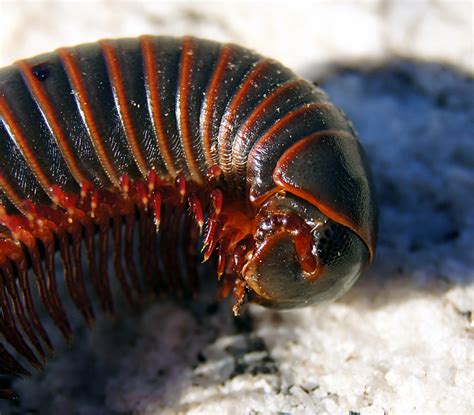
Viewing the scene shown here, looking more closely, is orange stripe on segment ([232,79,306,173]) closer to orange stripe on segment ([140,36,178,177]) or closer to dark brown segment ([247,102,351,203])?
dark brown segment ([247,102,351,203])

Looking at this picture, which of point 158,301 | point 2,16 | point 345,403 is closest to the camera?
point 345,403

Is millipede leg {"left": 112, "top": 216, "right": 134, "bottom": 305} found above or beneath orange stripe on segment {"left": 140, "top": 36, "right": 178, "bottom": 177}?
beneath

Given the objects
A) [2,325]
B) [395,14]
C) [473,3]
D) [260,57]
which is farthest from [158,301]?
[473,3]

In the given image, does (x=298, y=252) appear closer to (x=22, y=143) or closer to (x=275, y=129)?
(x=275, y=129)

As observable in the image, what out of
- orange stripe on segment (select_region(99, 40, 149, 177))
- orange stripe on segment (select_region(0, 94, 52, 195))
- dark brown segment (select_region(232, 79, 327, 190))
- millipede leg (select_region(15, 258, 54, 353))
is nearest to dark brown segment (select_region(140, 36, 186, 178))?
orange stripe on segment (select_region(99, 40, 149, 177))

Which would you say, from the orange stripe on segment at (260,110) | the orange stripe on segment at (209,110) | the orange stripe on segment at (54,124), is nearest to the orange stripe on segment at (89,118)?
the orange stripe on segment at (54,124)

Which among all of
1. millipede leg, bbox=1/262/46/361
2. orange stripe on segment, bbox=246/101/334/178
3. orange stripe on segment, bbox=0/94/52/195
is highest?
orange stripe on segment, bbox=246/101/334/178

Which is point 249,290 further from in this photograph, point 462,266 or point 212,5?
point 212,5
